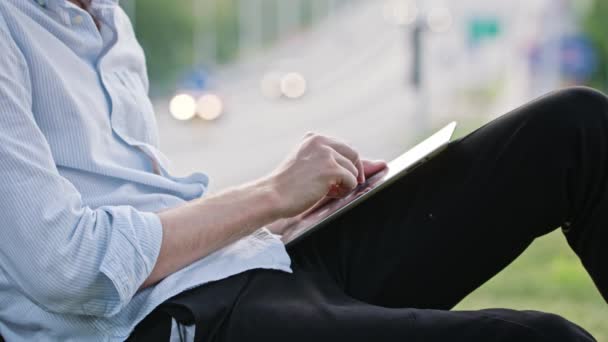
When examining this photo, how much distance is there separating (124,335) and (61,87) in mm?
317

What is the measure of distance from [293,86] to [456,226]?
50.4 feet

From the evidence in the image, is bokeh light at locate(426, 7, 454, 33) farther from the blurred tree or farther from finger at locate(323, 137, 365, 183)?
finger at locate(323, 137, 365, 183)

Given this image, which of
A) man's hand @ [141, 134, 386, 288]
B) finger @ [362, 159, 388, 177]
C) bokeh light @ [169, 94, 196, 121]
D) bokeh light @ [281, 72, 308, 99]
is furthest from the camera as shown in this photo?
bokeh light @ [281, 72, 308, 99]

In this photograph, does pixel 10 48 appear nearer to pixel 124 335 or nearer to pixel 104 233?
pixel 104 233

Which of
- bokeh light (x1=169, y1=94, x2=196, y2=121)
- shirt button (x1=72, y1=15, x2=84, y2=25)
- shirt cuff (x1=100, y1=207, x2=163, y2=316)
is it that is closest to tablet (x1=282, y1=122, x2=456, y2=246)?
shirt cuff (x1=100, y1=207, x2=163, y2=316)

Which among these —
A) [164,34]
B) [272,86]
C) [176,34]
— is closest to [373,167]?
[272,86]

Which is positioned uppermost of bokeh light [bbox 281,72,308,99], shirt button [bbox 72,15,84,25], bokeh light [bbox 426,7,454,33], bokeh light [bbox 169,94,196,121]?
shirt button [bbox 72,15,84,25]

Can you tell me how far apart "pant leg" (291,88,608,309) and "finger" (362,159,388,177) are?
9 centimetres

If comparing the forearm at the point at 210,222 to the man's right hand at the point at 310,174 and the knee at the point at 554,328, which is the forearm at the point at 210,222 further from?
the knee at the point at 554,328

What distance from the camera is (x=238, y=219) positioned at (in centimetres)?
122

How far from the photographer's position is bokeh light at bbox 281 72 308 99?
1653 centimetres

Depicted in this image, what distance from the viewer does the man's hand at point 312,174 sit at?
128cm

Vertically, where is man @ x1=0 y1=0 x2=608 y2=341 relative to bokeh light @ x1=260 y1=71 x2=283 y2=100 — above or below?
above

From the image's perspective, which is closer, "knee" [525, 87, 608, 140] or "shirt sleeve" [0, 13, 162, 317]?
"shirt sleeve" [0, 13, 162, 317]
